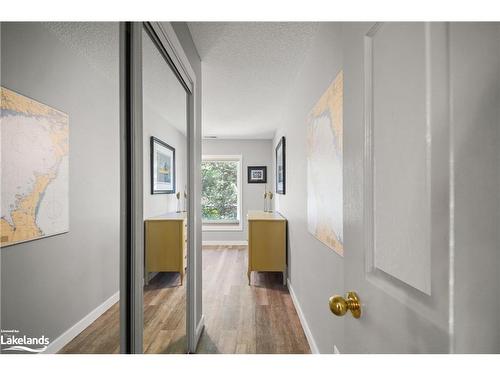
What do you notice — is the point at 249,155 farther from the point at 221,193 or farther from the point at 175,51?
the point at 175,51

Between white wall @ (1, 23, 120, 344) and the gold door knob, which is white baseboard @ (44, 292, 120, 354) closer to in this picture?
white wall @ (1, 23, 120, 344)

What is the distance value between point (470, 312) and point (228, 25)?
6.82ft

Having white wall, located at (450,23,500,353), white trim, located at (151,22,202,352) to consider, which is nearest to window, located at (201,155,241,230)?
A: white trim, located at (151,22,202,352)

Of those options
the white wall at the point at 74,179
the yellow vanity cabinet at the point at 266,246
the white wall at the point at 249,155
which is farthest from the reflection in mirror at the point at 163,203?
the white wall at the point at 249,155

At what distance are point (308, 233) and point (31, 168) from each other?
2.15m

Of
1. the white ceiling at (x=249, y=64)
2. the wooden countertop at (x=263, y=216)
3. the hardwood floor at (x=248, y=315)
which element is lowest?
the hardwood floor at (x=248, y=315)

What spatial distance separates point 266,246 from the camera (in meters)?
3.93

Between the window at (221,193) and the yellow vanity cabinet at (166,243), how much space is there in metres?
4.66

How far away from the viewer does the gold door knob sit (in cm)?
82

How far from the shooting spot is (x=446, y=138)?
52cm

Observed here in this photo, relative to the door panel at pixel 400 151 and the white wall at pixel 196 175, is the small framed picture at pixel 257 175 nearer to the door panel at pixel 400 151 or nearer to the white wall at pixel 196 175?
the white wall at pixel 196 175

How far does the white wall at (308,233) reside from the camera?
1.70 metres

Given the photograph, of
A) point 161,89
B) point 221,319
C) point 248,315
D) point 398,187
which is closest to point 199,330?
point 221,319
